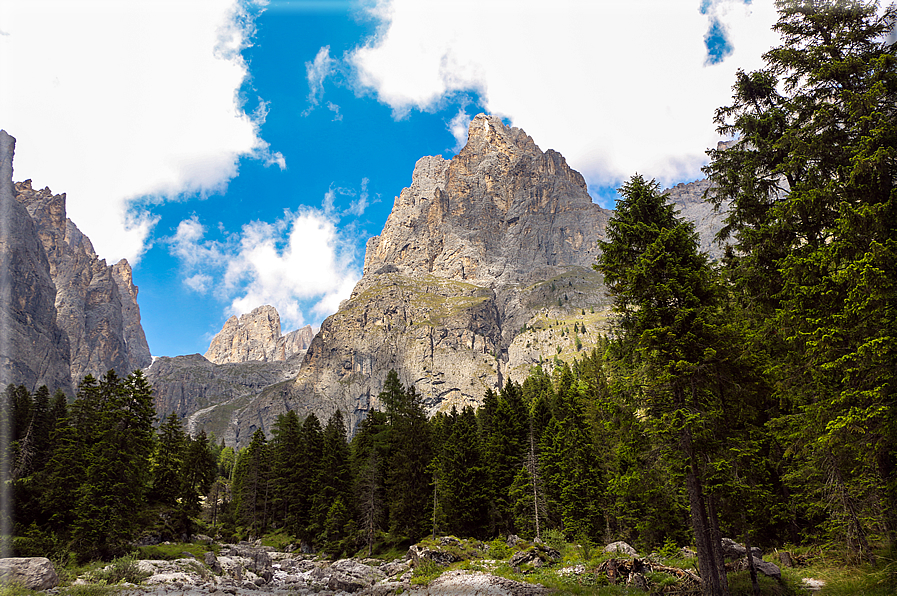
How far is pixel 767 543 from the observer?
24359 millimetres

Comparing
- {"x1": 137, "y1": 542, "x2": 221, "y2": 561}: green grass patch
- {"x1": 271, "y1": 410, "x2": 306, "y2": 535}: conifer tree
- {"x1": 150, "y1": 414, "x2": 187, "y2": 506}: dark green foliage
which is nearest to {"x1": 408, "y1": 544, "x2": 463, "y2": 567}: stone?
{"x1": 137, "y1": 542, "x2": 221, "y2": 561}: green grass patch

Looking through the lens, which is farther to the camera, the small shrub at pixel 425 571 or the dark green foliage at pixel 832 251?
the small shrub at pixel 425 571

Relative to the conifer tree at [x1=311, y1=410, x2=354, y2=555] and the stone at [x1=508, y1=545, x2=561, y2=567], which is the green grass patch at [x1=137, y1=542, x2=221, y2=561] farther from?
the stone at [x1=508, y1=545, x2=561, y2=567]

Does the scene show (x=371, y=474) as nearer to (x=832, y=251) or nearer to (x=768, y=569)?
(x=768, y=569)

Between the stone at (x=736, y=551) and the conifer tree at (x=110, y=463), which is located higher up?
the conifer tree at (x=110, y=463)

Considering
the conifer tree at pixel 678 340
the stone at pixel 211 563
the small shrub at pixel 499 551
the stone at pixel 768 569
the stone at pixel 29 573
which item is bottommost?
the small shrub at pixel 499 551

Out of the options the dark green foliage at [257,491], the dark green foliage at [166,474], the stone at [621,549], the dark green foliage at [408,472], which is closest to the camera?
the stone at [621,549]

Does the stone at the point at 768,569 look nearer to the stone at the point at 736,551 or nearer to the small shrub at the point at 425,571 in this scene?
the stone at the point at 736,551

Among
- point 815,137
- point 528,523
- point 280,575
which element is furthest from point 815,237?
point 280,575

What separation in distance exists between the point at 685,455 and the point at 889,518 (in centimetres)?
616

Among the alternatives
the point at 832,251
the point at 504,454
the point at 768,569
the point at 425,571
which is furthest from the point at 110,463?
the point at 832,251

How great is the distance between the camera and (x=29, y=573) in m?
18.1

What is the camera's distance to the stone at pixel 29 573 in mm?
17316

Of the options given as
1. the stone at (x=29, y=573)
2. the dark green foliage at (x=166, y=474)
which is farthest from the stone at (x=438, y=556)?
the dark green foliage at (x=166, y=474)
